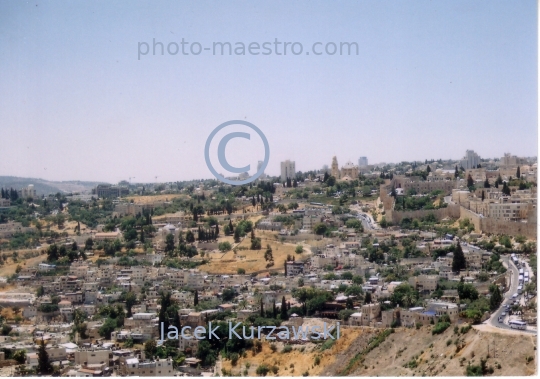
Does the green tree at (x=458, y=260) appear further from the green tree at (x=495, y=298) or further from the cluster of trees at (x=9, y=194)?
the cluster of trees at (x=9, y=194)

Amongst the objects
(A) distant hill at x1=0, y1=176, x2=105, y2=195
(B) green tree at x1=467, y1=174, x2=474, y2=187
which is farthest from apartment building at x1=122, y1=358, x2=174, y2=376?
(B) green tree at x1=467, y1=174, x2=474, y2=187

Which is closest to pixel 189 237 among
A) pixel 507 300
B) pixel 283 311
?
pixel 283 311

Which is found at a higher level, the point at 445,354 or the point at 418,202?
the point at 418,202

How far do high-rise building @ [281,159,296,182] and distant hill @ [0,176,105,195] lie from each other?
179 cm

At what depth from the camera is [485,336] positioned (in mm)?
5703

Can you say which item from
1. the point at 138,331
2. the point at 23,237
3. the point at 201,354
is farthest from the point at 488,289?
the point at 23,237

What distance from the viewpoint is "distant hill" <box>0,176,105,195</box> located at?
6.75m

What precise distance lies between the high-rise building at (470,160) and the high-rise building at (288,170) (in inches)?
65.7

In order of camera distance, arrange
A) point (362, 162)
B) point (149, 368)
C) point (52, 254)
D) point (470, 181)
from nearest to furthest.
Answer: point (149, 368) → point (362, 162) → point (52, 254) → point (470, 181)

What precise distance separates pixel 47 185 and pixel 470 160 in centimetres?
424

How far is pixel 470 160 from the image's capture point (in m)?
7.77

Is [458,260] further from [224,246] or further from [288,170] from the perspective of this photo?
[224,246]

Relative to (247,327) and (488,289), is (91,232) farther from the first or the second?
(488,289)

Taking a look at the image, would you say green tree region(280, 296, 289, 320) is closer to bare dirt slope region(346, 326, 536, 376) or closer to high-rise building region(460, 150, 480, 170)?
bare dirt slope region(346, 326, 536, 376)
